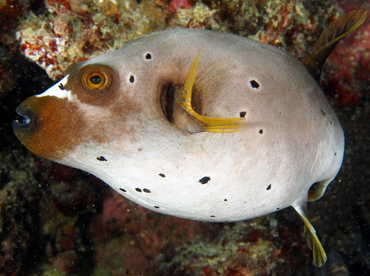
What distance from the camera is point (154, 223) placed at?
435cm

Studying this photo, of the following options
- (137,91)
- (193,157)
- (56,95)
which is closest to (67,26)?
(56,95)

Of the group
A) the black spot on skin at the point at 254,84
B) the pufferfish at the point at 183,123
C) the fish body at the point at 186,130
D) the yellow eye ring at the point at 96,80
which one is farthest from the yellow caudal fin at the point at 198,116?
the yellow eye ring at the point at 96,80

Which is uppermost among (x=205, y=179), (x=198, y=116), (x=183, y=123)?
(x=198, y=116)

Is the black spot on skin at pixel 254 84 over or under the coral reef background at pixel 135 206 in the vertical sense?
over

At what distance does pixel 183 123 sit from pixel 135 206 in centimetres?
266

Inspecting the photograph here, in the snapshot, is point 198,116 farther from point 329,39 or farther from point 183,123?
point 329,39

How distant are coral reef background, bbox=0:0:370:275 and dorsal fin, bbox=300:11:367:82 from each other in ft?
2.43

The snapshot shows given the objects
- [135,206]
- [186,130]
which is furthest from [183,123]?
[135,206]

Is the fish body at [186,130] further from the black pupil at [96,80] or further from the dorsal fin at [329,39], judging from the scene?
the dorsal fin at [329,39]

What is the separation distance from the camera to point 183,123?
81.4 inches

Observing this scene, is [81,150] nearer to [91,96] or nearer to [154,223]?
[91,96]

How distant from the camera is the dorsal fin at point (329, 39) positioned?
9.11ft

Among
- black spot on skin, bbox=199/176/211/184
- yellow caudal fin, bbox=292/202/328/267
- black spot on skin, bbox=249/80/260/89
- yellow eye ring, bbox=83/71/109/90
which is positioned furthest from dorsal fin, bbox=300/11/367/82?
yellow eye ring, bbox=83/71/109/90

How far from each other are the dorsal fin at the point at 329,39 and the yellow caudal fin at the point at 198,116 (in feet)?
4.90
